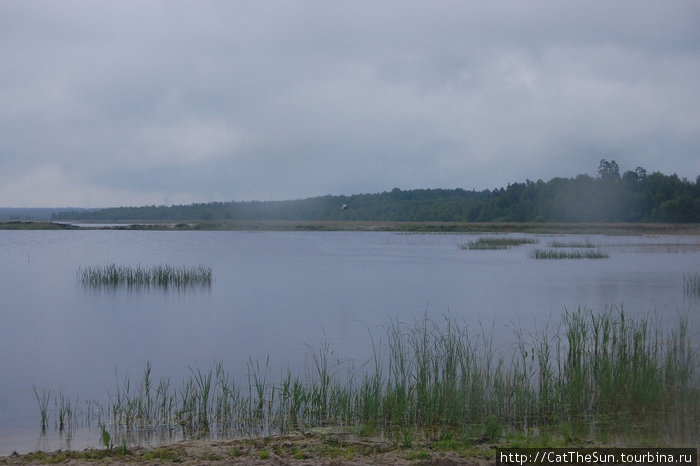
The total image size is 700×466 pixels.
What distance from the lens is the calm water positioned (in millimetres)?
8883

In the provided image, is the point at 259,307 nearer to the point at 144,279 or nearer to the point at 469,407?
the point at 144,279

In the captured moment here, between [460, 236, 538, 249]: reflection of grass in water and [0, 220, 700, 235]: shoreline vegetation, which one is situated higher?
[0, 220, 700, 235]: shoreline vegetation

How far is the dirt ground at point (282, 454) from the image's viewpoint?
186 inches

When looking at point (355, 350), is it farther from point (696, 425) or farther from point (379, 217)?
point (379, 217)

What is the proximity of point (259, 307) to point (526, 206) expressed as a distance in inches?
2279

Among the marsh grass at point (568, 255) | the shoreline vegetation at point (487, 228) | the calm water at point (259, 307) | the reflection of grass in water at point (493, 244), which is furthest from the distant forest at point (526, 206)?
the calm water at point (259, 307)

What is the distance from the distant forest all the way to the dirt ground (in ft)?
165

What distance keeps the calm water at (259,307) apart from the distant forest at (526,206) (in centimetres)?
3281

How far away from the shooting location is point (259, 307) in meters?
14.6

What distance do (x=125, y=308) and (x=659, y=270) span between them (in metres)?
15.8

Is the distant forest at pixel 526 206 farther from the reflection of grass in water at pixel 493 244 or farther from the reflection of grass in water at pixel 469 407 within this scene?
the reflection of grass in water at pixel 469 407

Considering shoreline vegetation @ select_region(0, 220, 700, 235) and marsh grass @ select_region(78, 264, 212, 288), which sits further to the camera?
shoreline vegetation @ select_region(0, 220, 700, 235)

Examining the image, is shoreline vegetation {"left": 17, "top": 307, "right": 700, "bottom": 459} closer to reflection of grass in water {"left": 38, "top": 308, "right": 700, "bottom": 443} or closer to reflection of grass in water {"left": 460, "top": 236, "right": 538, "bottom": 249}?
reflection of grass in water {"left": 38, "top": 308, "right": 700, "bottom": 443}

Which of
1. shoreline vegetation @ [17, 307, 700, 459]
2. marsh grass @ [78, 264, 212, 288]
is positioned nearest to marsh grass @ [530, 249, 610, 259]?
marsh grass @ [78, 264, 212, 288]
